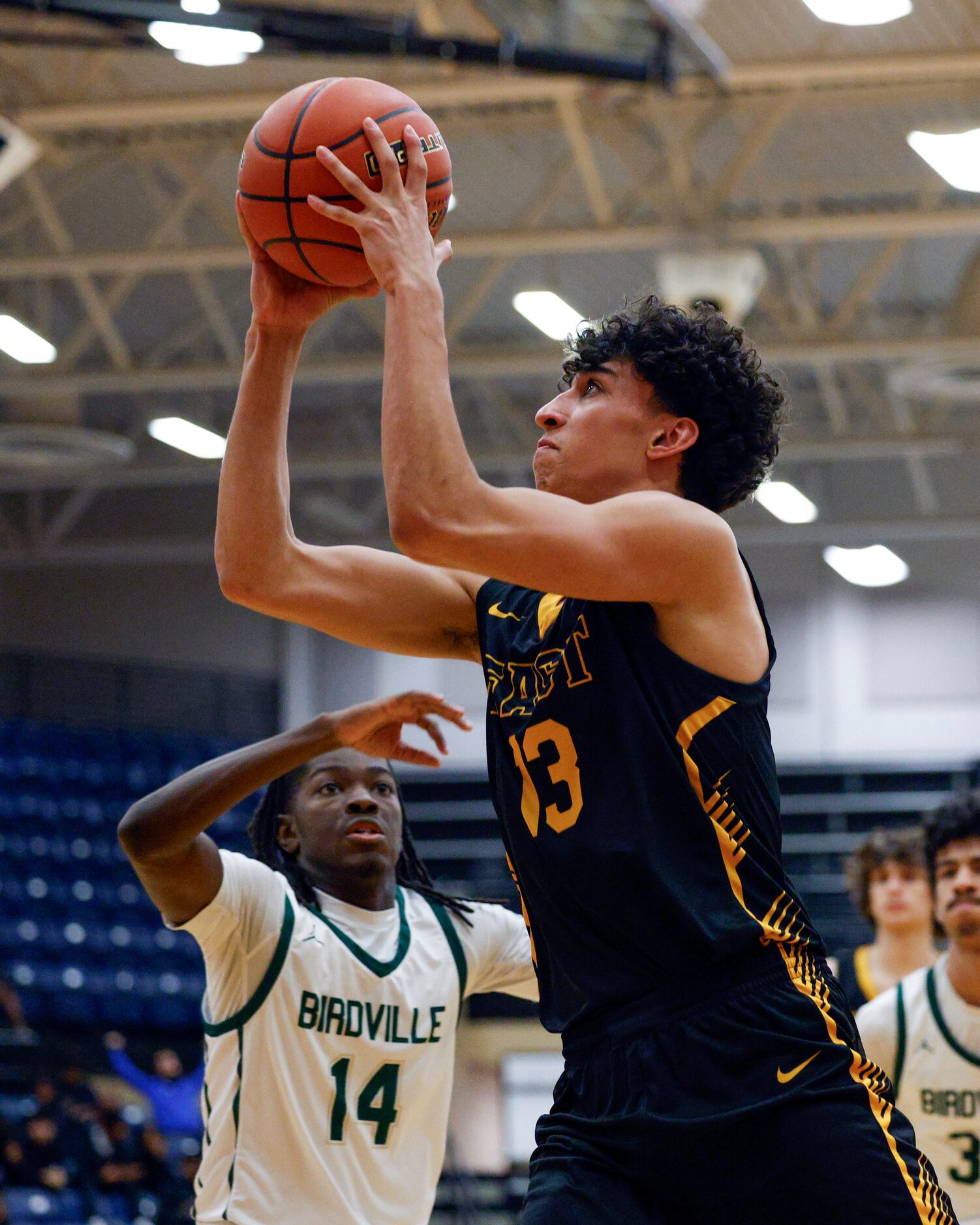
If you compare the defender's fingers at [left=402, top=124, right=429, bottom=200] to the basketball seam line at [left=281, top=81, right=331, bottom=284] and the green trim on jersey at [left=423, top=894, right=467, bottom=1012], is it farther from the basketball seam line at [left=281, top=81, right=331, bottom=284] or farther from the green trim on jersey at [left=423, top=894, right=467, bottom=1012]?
the green trim on jersey at [left=423, top=894, right=467, bottom=1012]

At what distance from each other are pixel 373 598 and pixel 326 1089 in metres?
1.34

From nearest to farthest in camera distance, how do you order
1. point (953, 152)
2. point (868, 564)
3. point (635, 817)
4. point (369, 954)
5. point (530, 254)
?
1. point (635, 817)
2. point (369, 954)
3. point (953, 152)
4. point (530, 254)
5. point (868, 564)

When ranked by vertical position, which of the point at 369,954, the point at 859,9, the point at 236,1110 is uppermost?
the point at 859,9

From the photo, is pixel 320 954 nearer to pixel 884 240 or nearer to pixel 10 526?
pixel 884 240

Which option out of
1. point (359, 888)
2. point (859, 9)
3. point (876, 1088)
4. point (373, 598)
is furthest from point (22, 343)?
point (876, 1088)

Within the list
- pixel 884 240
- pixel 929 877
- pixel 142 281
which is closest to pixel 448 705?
pixel 929 877

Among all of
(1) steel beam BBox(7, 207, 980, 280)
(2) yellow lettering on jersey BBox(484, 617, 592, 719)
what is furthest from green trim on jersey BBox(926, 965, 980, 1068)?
(1) steel beam BBox(7, 207, 980, 280)

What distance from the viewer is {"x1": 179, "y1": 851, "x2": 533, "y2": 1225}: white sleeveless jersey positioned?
3.84m

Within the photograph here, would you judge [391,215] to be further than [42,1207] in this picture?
No

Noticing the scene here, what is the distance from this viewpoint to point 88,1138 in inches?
487

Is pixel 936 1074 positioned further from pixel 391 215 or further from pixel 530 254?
pixel 530 254

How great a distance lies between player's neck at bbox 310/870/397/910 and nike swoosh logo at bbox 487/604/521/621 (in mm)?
1282

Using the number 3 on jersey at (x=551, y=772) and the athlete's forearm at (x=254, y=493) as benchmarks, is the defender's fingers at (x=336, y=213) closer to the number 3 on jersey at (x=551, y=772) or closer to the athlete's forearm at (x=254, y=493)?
the athlete's forearm at (x=254, y=493)

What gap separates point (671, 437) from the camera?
290 centimetres
